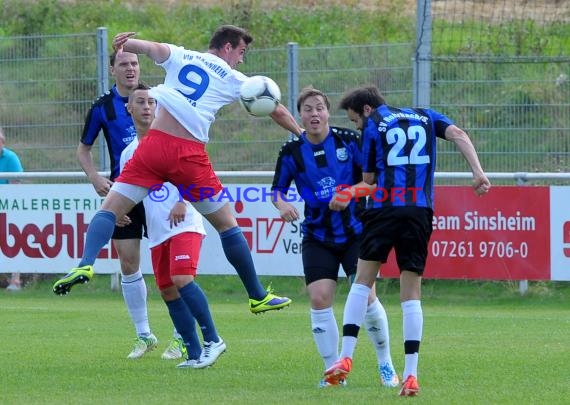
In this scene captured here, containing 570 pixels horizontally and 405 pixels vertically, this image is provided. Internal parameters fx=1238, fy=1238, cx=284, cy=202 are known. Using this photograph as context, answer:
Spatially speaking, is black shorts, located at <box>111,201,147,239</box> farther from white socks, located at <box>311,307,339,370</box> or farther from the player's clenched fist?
white socks, located at <box>311,307,339,370</box>

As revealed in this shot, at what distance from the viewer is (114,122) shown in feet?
33.1

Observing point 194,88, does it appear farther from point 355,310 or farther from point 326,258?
point 355,310

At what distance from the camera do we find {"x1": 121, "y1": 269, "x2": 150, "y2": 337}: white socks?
32.8ft

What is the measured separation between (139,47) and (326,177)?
152 cm

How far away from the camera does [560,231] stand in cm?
1348

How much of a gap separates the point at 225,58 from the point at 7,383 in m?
2.70

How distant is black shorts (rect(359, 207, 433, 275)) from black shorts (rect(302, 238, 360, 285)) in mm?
625

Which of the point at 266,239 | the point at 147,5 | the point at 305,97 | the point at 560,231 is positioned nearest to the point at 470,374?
the point at 305,97

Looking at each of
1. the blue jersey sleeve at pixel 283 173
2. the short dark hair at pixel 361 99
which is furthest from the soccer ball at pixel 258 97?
the short dark hair at pixel 361 99

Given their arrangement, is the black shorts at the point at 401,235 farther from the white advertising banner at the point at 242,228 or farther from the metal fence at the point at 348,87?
the metal fence at the point at 348,87

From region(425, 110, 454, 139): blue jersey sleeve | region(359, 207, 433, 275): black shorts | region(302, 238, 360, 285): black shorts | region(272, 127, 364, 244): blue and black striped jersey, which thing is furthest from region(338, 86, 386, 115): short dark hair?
region(302, 238, 360, 285): black shorts

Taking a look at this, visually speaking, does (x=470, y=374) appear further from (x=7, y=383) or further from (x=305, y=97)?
(x=7, y=383)

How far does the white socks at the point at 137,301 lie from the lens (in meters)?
9.98

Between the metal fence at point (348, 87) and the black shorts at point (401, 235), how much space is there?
26.4 feet
